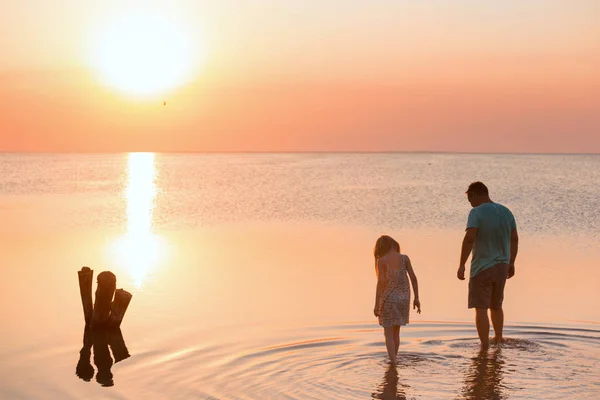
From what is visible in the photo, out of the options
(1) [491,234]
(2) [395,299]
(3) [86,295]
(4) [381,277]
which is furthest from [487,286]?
(3) [86,295]

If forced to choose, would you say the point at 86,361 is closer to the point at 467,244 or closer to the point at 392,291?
the point at 392,291

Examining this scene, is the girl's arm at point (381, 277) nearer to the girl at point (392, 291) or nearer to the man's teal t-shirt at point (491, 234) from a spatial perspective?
the girl at point (392, 291)

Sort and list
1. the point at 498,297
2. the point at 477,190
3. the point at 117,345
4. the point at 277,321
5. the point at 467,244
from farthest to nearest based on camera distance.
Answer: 1. the point at 277,321
2. the point at 117,345
3. the point at 498,297
4. the point at 477,190
5. the point at 467,244

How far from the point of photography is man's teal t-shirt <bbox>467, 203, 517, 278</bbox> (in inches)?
489

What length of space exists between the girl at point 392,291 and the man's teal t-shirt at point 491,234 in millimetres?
1216

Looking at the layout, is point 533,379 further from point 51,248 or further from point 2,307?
point 51,248

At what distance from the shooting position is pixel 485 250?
12.5 meters

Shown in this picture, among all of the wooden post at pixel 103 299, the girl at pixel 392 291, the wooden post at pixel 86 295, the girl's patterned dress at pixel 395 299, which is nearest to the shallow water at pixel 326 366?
the girl at pixel 392 291

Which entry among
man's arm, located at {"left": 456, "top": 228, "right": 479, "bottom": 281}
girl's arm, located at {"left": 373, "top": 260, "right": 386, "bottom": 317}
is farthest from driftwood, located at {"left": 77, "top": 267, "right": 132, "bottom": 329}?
man's arm, located at {"left": 456, "top": 228, "right": 479, "bottom": 281}

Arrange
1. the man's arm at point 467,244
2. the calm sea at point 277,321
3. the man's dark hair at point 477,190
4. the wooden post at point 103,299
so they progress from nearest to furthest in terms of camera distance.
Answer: the calm sea at point 277,321 → the man's arm at point 467,244 → the man's dark hair at point 477,190 → the wooden post at point 103,299

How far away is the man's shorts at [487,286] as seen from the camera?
12.5 meters

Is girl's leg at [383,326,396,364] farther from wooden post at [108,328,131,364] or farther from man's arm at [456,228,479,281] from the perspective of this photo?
wooden post at [108,328,131,364]

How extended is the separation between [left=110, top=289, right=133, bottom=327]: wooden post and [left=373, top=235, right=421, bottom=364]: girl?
4625 mm

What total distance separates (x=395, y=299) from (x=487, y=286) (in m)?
1.60
